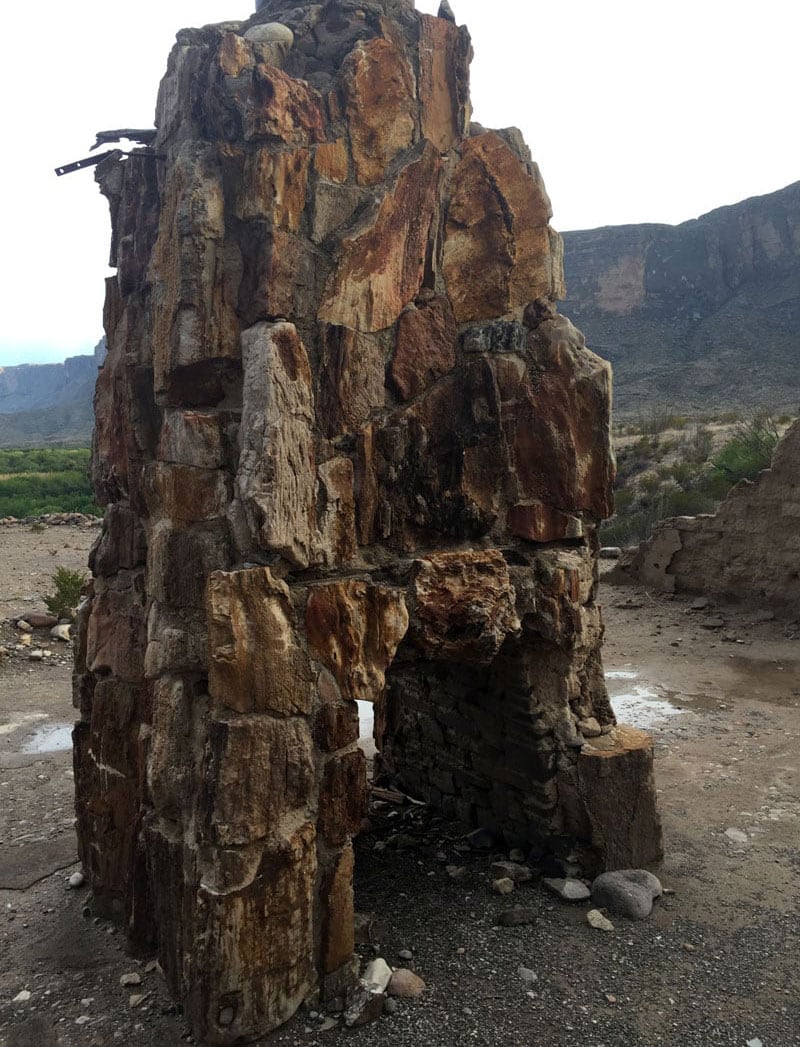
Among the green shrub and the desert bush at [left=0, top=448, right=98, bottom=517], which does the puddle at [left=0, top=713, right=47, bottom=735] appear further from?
the desert bush at [left=0, top=448, right=98, bottom=517]

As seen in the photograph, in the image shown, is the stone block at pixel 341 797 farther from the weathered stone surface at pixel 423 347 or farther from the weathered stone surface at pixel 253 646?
the weathered stone surface at pixel 423 347

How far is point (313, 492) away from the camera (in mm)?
3176

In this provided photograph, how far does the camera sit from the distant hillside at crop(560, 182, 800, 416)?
3616 cm

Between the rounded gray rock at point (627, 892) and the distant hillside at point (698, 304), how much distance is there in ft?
100

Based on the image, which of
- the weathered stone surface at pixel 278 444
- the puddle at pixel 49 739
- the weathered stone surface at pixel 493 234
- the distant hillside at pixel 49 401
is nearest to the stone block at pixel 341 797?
the weathered stone surface at pixel 278 444

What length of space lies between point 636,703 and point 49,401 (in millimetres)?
104631

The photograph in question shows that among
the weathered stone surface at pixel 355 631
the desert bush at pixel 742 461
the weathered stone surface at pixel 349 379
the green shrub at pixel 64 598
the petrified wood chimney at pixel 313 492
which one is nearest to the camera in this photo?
the petrified wood chimney at pixel 313 492

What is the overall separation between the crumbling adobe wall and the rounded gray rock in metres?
6.21

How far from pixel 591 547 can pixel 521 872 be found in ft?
5.12

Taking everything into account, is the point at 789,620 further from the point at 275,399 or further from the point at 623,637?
the point at 275,399

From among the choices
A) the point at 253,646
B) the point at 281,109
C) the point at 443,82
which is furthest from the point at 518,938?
the point at 443,82

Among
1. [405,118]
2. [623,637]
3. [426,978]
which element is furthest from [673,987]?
[623,637]

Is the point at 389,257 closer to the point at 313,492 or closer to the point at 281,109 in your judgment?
the point at 281,109

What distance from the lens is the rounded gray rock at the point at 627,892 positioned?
146 inches
